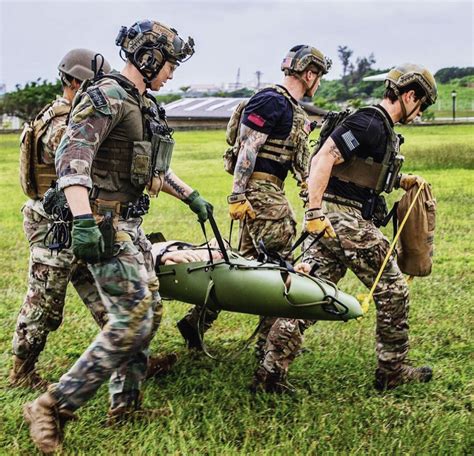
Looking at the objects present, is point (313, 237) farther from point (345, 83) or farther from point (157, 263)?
point (345, 83)

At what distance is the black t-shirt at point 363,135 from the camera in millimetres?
4926

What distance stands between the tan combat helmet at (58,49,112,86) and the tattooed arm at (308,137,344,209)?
156cm

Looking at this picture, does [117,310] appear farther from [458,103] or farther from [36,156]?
[458,103]

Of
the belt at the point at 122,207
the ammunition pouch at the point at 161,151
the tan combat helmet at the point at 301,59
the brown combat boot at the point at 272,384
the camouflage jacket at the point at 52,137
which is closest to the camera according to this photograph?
the belt at the point at 122,207

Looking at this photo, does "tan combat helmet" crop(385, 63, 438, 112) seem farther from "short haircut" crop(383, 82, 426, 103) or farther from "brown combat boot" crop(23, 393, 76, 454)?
"brown combat boot" crop(23, 393, 76, 454)

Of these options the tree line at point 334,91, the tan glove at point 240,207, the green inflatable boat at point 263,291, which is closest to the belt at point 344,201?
the tan glove at point 240,207

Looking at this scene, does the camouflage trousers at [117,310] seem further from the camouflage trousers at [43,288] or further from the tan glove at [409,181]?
the tan glove at [409,181]

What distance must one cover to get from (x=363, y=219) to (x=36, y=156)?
7.02ft

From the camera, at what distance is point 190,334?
19.9 ft

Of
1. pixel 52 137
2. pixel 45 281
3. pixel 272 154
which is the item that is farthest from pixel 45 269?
pixel 272 154

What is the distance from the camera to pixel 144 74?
4.23 meters

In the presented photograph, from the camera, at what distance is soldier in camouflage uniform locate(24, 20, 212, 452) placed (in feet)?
12.9

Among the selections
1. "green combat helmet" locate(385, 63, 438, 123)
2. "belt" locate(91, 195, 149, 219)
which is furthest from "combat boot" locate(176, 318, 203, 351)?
"green combat helmet" locate(385, 63, 438, 123)

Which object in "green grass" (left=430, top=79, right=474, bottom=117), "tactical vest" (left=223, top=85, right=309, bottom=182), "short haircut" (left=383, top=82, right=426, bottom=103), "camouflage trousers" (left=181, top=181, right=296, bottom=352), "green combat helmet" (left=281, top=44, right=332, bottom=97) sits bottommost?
"green grass" (left=430, top=79, right=474, bottom=117)
